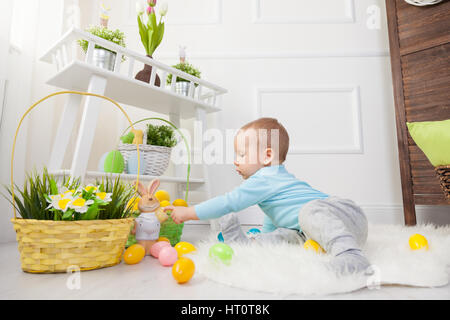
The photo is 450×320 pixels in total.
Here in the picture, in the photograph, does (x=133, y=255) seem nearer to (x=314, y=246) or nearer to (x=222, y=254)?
(x=222, y=254)

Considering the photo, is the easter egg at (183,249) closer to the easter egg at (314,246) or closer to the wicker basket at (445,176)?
the easter egg at (314,246)

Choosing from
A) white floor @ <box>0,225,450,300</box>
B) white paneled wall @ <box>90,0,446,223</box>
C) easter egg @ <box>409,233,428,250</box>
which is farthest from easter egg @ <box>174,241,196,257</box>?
white paneled wall @ <box>90,0,446,223</box>

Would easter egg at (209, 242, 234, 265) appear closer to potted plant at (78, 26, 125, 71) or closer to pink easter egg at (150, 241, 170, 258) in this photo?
pink easter egg at (150, 241, 170, 258)

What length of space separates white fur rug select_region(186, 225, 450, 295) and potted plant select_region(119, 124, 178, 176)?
1.80ft

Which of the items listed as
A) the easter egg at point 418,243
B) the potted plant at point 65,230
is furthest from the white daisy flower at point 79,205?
the easter egg at point 418,243

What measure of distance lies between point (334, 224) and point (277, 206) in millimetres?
258

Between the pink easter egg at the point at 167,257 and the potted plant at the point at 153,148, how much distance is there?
1.72 feet

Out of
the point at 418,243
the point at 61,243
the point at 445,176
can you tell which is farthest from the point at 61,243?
the point at 445,176

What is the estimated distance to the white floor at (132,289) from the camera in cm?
55

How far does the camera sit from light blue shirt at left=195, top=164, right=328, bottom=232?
90cm

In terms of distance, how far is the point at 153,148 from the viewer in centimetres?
128

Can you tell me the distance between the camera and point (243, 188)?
3.00 feet
